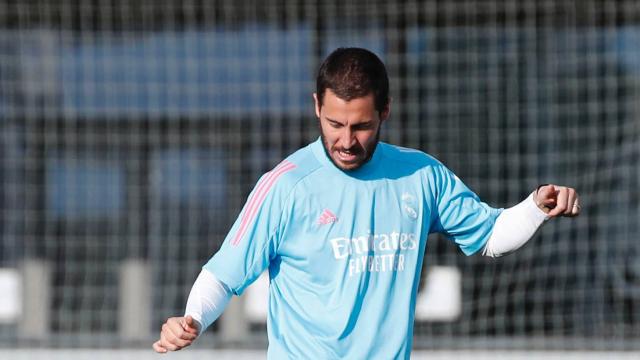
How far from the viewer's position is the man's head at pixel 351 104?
2.81 meters

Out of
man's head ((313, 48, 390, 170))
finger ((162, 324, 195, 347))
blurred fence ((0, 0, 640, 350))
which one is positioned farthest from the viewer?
blurred fence ((0, 0, 640, 350))

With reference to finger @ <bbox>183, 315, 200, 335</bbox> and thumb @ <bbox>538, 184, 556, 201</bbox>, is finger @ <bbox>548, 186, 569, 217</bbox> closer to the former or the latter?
thumb @ <bbox>538, 184, 556, 201</bbox>

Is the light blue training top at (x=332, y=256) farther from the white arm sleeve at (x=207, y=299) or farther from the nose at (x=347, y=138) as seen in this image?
the nose at (x=347, y=138)

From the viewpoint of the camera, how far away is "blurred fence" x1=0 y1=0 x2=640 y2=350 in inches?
276

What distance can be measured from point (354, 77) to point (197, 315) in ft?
2.24

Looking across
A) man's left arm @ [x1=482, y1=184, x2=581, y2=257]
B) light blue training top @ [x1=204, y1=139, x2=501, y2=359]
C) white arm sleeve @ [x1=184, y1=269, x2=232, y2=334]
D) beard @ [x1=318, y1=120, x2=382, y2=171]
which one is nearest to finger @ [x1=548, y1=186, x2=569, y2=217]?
man's left arm @ [x1=482, y1=184, x2=581, y2=257]

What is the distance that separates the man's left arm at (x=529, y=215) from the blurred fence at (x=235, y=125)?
3936mm

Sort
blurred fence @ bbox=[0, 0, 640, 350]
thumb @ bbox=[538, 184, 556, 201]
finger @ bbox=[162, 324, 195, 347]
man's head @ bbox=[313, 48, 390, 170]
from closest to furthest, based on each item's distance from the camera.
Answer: finger @ bbox=[162, 324, 195, 347] < man's head @ bbox=[313, 48, 390, 170] < thumb @ bbox=[538, 184, 556, 201] < blurred fence @ bbox=[0, 0, 640, 350]

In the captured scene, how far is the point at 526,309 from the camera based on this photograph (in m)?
6.96

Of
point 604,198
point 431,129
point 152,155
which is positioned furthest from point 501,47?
point 152,155

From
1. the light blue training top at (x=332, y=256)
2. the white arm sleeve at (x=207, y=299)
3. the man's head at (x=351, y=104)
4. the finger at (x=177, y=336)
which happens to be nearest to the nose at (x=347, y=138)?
the man's head at (x=351, y=104)

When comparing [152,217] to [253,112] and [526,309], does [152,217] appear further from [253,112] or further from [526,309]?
[526,309]

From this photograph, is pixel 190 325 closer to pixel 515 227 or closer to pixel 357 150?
pixel 357 150

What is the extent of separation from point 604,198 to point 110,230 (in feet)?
9.64
